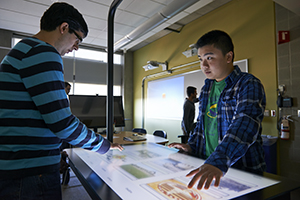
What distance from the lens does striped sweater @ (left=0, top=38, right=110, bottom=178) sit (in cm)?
68

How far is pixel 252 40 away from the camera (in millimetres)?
3141

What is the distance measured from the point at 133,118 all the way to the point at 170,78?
2.34 m

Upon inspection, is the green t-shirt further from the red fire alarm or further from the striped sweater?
the red fire alarm

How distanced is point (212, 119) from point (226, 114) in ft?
0.44

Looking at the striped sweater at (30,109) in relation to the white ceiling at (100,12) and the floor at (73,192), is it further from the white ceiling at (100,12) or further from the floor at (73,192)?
the white ceiling at (100,12)

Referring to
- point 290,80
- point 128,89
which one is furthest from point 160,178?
point 128,89

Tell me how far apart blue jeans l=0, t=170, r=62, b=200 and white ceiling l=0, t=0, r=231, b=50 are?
11.2 ft

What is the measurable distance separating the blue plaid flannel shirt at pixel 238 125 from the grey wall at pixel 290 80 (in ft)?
6.77

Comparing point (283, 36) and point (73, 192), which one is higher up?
point (283, 36)

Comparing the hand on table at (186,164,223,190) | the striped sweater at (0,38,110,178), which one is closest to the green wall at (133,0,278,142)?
the hand on table at (186,164,223,190)

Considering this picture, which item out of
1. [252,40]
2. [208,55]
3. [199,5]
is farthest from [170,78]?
[208,55]

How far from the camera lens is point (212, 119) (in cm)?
118

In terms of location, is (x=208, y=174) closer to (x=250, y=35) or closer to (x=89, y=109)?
(x=89, y=109)

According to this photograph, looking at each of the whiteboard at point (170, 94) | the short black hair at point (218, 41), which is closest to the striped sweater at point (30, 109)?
the short black hair at point (218, 41)
